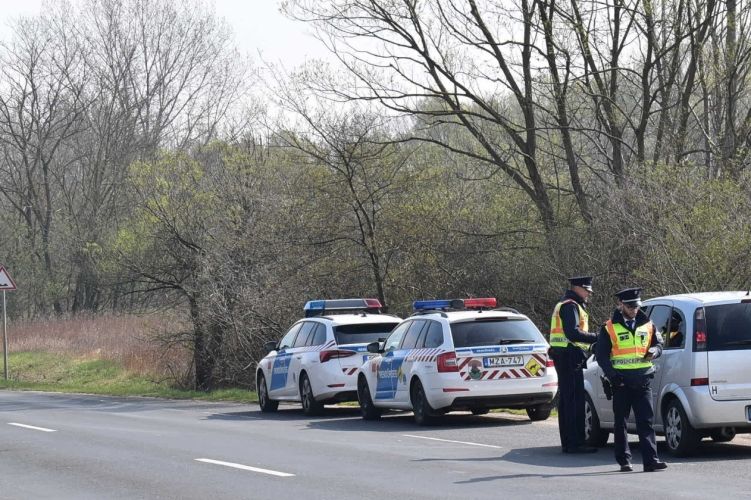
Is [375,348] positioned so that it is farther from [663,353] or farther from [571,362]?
[663,353]

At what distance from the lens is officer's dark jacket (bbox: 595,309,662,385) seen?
11.8m

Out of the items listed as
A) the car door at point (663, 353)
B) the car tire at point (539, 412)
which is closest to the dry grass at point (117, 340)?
the car tire at point (539, 412)

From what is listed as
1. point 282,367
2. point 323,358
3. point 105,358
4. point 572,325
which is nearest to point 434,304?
point 323,358

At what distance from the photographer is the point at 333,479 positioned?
11586 millimetres

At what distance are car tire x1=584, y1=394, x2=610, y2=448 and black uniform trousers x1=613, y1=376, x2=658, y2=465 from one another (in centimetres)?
196

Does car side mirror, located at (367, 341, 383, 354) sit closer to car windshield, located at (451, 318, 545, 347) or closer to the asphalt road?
the asphalt road

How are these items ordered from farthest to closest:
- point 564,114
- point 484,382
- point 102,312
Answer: point 102,312 < point 564,114 < point 484,382

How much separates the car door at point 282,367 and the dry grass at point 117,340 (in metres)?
10.6

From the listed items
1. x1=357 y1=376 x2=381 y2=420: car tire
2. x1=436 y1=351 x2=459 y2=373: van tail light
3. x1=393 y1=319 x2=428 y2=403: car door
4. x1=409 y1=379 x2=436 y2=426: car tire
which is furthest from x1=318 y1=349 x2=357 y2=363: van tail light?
x1=436 y1=351 x2=459 y2=373: van tail light

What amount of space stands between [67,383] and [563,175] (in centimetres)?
1716

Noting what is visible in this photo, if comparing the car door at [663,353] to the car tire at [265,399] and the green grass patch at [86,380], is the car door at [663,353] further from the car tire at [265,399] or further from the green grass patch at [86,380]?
the green grass patch at [86,380]

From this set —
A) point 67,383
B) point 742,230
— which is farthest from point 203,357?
point 742,230

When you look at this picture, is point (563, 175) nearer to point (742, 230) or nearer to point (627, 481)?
point (742, 230)

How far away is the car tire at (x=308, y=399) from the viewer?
2100 centimetres
